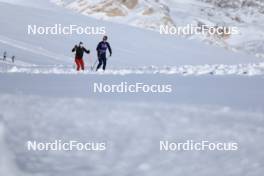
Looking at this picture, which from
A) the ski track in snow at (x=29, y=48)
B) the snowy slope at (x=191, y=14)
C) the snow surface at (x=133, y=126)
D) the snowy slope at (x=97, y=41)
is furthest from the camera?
the snowy slope at (x=191, y=14)

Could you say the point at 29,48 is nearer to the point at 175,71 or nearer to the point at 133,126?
the point at 175,71

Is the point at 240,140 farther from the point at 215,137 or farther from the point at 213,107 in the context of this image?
the point at 213,107

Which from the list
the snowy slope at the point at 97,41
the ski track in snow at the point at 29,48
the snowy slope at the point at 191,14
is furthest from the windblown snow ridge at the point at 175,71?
the snowy slope at the point at 191,14

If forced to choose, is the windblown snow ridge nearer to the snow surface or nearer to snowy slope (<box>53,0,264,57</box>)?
the snow surface

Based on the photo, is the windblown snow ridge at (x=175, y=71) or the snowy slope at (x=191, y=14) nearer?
the windblown snow ridge at (x=175, y=71)

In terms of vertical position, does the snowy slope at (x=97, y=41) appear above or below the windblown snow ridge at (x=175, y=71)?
above

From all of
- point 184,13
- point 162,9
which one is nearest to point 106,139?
point 162,9

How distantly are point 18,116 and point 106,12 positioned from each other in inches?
2096

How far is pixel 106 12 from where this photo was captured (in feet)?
195

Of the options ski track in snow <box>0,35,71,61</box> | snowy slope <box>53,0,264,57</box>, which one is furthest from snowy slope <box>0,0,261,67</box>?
snowy slope <box>53,0,264,57</box>

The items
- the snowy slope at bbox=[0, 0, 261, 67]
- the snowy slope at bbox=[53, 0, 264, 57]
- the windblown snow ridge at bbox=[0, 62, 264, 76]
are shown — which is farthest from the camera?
the snowy slope at bbox=[53, 0, 264, 57]

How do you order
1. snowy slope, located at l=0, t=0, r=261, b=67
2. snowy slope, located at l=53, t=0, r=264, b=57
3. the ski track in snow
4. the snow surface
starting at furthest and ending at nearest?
snowy slope, located at l=53, t=0, r=264, b=57 < snowy slope, located at l=0, t=0, r=261, b=67 < the ski track in snow < the snow surface

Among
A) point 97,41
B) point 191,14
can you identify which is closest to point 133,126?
point 97,41

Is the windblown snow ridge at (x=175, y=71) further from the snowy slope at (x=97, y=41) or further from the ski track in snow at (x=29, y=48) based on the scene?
the ski track in snow at (x=29, y=48)
